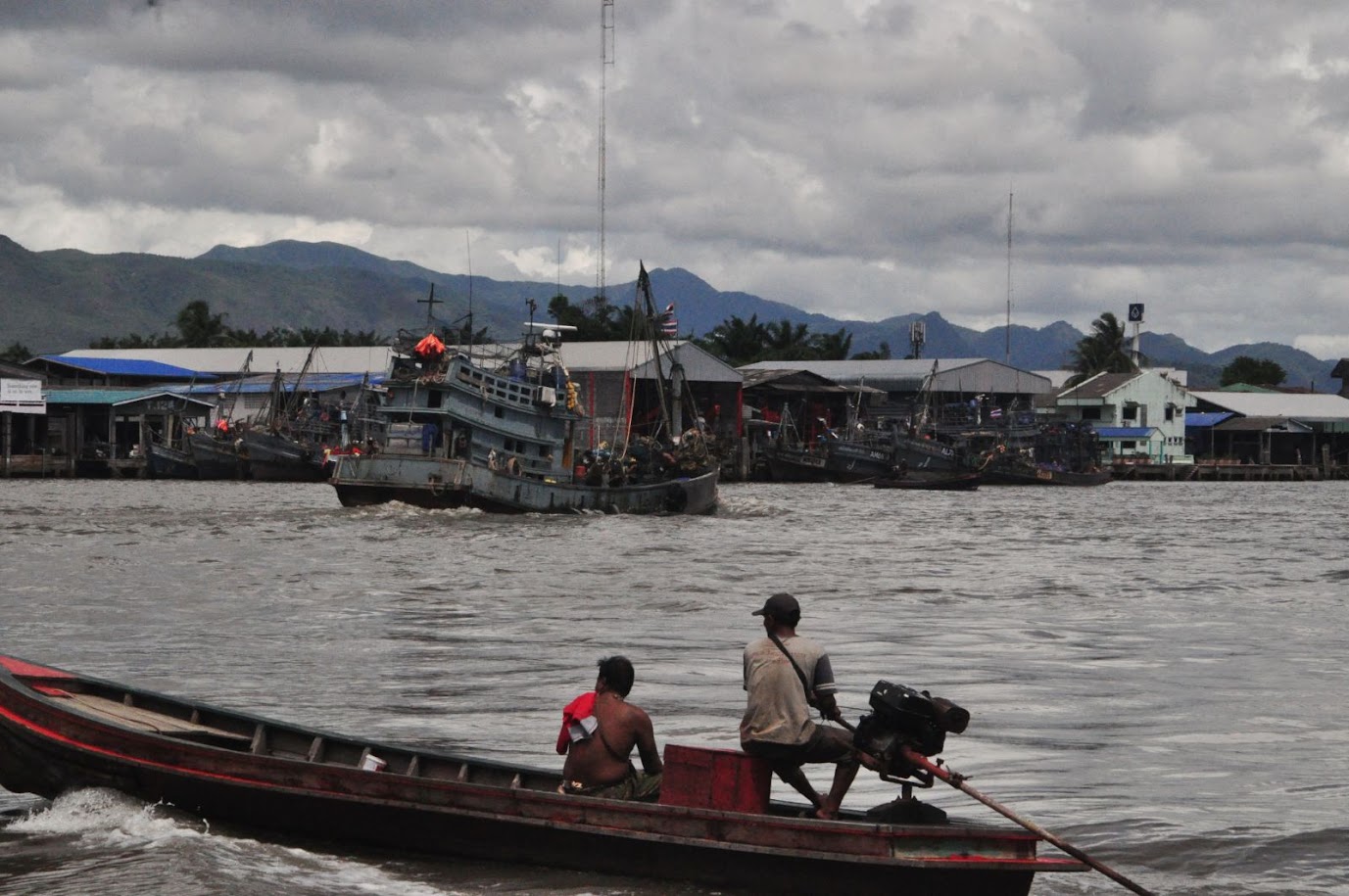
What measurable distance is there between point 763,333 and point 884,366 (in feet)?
66.4

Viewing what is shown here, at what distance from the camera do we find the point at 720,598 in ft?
97.7

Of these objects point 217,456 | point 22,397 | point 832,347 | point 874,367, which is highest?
point 832,347

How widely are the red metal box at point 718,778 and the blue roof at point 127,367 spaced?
88.0m

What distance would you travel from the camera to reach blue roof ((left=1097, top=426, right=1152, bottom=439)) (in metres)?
109

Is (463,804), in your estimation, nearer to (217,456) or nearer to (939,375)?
(217,456)

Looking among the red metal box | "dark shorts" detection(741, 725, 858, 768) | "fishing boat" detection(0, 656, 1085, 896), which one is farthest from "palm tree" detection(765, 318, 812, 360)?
"dark shorts" detection(741, 725, 858, 768)

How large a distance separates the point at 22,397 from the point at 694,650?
68171 mm

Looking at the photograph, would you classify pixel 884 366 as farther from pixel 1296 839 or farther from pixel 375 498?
pixel 1296 839

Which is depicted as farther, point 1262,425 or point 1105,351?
point 1105,351

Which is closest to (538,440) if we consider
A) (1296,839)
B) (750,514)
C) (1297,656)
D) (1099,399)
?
(750,514)

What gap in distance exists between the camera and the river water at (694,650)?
12664 mm

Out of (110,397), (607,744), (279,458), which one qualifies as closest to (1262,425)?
(279,458)

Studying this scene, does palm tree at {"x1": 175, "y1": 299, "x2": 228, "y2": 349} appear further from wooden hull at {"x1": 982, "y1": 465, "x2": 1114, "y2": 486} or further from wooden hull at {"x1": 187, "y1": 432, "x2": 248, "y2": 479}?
wooden hull at {"x1": 982, "y1": 465, "x2": 1114, "y2": 486}

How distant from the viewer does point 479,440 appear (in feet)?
159
